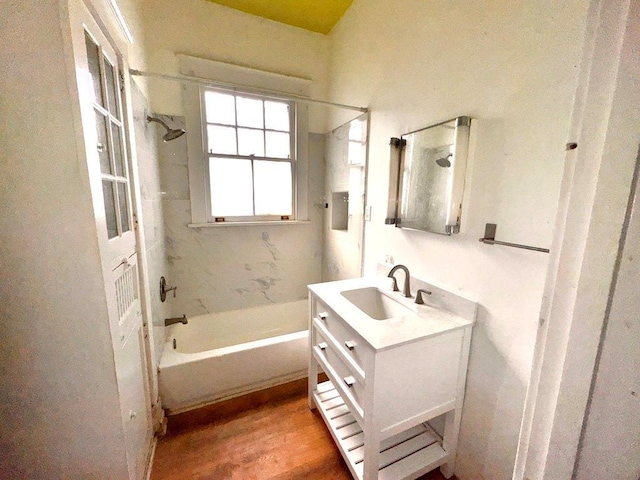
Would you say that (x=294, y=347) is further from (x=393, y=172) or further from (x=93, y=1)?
(x=93, y=1)

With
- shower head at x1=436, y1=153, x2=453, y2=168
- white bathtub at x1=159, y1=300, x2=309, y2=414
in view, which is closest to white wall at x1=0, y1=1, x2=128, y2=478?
white bathtub at x1=159, y1=300, x2=309, y2=414

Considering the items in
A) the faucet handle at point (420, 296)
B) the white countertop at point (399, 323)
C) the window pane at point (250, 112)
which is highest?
the window pane at point (250, 112)

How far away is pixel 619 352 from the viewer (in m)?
0.32

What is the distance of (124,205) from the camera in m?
1.12

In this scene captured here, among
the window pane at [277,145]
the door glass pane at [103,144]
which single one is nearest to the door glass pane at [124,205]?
the door glass pane at [103,144]

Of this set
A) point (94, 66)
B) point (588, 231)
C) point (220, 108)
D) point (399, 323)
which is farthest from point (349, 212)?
point (588, 231)

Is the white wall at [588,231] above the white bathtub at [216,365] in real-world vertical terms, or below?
above

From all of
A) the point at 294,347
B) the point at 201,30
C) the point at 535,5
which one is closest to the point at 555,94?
the point at 535,5

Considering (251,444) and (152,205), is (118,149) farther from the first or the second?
(251,444)

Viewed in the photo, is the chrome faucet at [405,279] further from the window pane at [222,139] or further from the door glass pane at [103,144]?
the window pane at [222,139]

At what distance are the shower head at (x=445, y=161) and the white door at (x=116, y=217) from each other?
133cm

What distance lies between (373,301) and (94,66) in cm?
163

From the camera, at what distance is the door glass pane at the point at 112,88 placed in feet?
3.29

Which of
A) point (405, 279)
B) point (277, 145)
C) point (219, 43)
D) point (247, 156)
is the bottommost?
point (405, 279)
